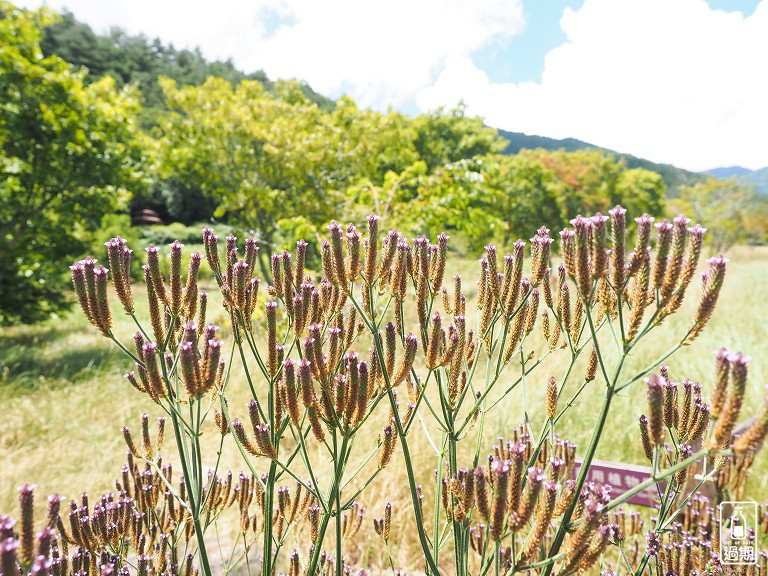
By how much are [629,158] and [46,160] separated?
97082 mm

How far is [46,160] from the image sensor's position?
7742mm

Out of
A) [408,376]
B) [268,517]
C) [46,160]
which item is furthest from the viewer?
[46,160]

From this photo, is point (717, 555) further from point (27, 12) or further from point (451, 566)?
point (27, 12)

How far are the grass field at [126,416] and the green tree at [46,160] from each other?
1553 mm

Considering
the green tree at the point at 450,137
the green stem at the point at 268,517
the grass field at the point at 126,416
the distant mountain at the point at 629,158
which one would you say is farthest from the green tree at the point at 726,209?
the green stem at the point at 268,517

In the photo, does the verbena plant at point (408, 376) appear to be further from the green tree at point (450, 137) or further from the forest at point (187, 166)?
the green tree at point (450, 137)

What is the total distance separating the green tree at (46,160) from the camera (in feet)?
24.3

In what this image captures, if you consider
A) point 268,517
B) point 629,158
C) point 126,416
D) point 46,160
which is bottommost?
point 126,416

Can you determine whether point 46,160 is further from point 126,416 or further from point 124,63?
point 124,63

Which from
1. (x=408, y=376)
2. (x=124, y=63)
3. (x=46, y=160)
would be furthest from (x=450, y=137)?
(x=124, y=63)

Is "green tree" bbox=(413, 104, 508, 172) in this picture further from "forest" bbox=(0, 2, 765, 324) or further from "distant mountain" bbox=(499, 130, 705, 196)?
"distant mountain" bbox=(499, 130, 705, 196)

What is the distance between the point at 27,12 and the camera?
24.9ft

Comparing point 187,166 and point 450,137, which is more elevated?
point 450,137

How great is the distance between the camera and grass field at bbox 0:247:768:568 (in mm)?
3779
